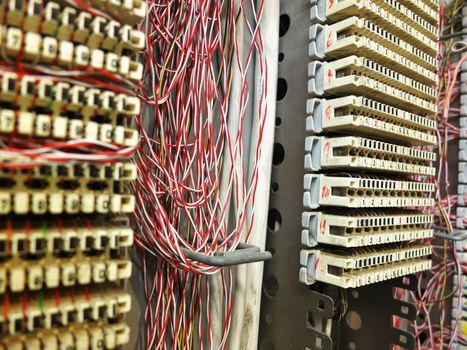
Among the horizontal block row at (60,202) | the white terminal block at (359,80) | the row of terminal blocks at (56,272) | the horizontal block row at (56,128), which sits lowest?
the row of terminal blocks at (56,272)

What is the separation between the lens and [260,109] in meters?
0.86

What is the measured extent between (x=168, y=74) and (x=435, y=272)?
4.29 ft

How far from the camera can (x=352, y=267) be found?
0.75 meters

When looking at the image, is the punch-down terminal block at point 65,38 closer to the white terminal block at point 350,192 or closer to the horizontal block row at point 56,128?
the horizontal block row at point 56,128

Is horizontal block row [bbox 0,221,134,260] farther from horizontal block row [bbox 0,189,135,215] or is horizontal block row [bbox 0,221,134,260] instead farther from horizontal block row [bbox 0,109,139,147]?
horizontal block row [bbox 0,109,139,147]

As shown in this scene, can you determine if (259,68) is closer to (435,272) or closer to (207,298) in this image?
(207,298)

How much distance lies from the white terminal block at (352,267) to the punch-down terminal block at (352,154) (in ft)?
0.70

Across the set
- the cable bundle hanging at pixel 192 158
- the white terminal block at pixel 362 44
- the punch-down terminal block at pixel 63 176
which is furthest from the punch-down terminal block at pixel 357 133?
the punch-down terminal block at pixel 63 176

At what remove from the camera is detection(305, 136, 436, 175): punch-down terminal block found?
0.74m

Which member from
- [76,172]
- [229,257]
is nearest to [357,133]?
[229,257]

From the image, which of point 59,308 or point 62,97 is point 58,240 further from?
point 62,97

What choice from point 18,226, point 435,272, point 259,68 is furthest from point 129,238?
point 435,272

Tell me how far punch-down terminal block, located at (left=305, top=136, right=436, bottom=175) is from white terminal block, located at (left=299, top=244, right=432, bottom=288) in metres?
0.21

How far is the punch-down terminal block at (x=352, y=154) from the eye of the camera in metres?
0.74
